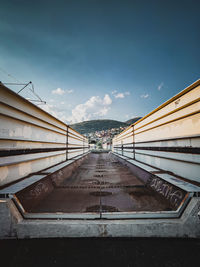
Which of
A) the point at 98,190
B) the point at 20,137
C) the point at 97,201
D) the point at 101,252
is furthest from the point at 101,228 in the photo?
the point at 20,137

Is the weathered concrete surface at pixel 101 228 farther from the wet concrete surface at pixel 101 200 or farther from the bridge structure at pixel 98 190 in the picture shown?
the wet concrete surface at pixel 101 200

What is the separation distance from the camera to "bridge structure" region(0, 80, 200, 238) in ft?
5.21

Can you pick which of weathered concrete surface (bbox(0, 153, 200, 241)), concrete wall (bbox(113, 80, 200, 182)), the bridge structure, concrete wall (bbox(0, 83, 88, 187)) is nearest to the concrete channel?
the bridge structure

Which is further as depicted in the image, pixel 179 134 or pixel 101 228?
pixel 179 134

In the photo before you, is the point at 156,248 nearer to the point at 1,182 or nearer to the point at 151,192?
the point at 151,192

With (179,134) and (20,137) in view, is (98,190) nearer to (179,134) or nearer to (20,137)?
(20,137)

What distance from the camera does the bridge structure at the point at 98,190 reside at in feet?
5.21

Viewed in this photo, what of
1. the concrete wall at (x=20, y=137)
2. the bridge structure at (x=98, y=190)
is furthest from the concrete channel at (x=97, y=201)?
the concrete wall at (x=20, y=137)

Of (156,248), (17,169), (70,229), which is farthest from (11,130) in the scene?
(156,248)

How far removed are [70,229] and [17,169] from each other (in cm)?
188

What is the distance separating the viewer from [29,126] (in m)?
3.14

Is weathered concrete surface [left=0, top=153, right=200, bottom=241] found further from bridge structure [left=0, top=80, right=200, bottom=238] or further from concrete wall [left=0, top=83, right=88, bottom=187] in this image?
concrete wall [left=0, top=83, right=88, bottom=187]

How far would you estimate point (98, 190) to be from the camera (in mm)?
2986

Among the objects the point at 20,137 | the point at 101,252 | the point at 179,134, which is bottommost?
the point at 101,252
